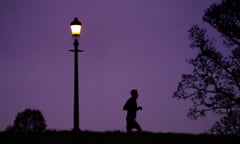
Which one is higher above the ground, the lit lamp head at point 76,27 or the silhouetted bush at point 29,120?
the silhouetted bush at point 29,120

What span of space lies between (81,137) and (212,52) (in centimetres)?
1612

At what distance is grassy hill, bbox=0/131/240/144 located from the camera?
15.6 meters

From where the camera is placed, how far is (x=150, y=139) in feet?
52.3

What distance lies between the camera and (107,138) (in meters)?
16.2

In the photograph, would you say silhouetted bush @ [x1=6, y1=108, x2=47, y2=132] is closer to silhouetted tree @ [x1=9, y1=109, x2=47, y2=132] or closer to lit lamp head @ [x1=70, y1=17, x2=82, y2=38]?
silhouetted tree @ [x1=9, y1=109, x2=47, y2=132]

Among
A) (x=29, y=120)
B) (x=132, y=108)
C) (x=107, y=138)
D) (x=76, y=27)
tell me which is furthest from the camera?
(x=29, y=120)

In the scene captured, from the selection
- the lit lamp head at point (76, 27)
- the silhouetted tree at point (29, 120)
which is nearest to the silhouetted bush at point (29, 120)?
the silhouetted tree at point (29, 120)

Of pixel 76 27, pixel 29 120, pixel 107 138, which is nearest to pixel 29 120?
pixel 29 120

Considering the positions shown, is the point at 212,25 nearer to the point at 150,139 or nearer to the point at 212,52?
the point at 212,52

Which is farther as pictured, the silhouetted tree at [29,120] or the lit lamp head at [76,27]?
the silhouetted tree at [29,120]

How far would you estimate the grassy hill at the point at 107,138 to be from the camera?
15578 mm

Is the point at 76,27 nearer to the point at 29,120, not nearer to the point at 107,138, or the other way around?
the point at 107,138

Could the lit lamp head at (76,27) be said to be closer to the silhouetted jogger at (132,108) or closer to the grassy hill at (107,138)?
the silhouetted jogger at (132,108)

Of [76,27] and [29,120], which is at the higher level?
[29,120]
